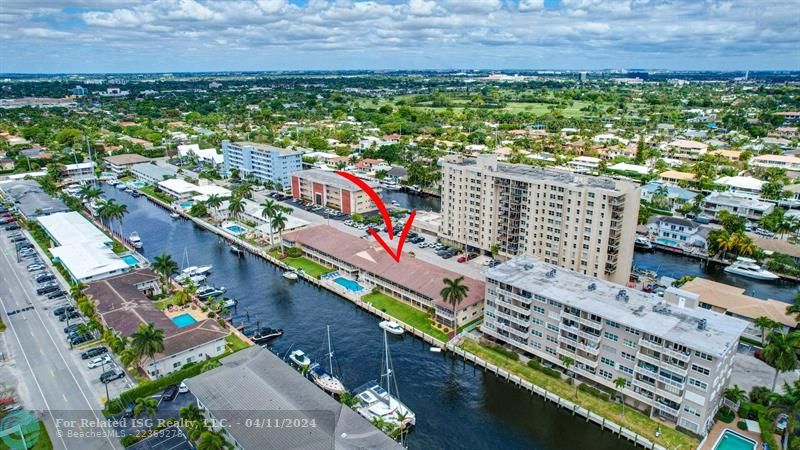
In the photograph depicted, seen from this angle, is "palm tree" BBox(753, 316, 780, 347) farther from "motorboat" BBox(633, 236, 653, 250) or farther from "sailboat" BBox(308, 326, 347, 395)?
"sailboat" BBox(308, 326, 347, 395)

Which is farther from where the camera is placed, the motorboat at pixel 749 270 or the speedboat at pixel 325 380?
the motorboat at pixel 749 270

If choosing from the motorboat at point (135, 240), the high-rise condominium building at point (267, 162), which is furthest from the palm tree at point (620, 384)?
the high-rise condominium building at point (267, 162)

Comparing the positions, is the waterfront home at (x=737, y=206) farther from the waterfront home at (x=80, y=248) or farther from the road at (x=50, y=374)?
the road at (x=50, y=374)

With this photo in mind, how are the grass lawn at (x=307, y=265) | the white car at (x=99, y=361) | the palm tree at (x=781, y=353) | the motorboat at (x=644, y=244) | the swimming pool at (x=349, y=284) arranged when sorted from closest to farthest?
the palm tree at (x=781, y=353) → the white car at (x=99, y=361) → the swimming pool at (x=349, y=284) → the grass lawn at (x=307, y=265) → the motorboat at (x=644, y=244)

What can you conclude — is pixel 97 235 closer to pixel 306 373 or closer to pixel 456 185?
pixel 306 373

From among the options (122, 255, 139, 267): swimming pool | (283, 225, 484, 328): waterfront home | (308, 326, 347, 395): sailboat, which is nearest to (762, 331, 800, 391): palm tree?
(283, 225, 484, 328): waterfront home

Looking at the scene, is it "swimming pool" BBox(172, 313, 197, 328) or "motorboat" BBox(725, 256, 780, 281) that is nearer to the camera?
"swimming pool" BBox(172, 313, 197, 328)

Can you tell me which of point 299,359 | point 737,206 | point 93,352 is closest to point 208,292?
point 93,352
